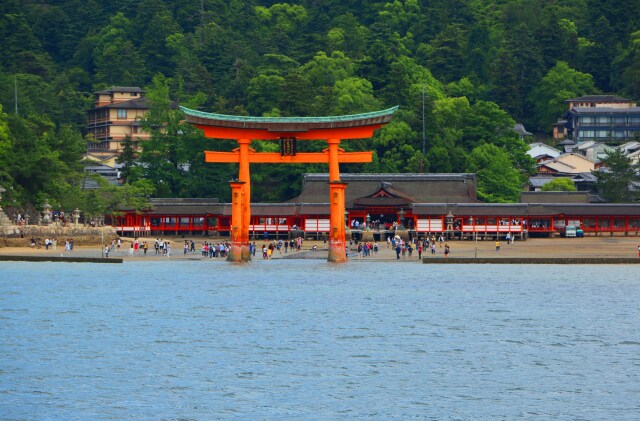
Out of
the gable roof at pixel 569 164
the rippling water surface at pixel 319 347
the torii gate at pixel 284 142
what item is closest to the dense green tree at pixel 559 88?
the gable roof at pixel 569 164

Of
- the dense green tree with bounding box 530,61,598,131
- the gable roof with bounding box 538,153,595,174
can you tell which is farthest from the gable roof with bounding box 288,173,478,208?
the dense green tree with bounding box 530,61,598,131

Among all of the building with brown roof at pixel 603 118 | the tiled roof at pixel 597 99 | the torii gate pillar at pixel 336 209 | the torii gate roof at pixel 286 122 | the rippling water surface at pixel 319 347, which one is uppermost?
the tiled roof at pixel 597 99

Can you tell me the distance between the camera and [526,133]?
131750 mm

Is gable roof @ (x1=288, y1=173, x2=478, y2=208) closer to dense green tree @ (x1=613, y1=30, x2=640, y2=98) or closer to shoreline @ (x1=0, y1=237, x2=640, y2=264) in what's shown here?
shoreline @ (x1=0, y1=237, x2=640, y2=264)

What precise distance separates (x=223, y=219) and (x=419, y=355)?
55.9 metres

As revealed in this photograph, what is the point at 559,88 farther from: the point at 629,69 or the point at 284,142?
the point at 284,142

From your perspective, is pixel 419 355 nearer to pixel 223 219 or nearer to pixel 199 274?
pixel 199 274

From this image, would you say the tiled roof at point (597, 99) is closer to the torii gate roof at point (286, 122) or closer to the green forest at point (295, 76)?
the green forest at point (295, 76)

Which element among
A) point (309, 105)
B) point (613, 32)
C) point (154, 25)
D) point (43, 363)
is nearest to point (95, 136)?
point (154, 25)

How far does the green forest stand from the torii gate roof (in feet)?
64.6

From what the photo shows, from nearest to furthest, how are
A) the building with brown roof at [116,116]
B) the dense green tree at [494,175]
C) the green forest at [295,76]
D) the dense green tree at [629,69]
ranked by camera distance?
the dense green tree at [494,175]
the green forest at [295,76]
the dense green tree at [629,69]
the building with brown roof at [116,116]

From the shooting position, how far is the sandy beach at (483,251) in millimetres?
79438

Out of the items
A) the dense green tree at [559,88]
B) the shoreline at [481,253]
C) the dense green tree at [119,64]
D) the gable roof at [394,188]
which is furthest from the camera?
the dense green tree at [119,64]

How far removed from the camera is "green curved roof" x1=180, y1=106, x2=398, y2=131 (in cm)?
7425
